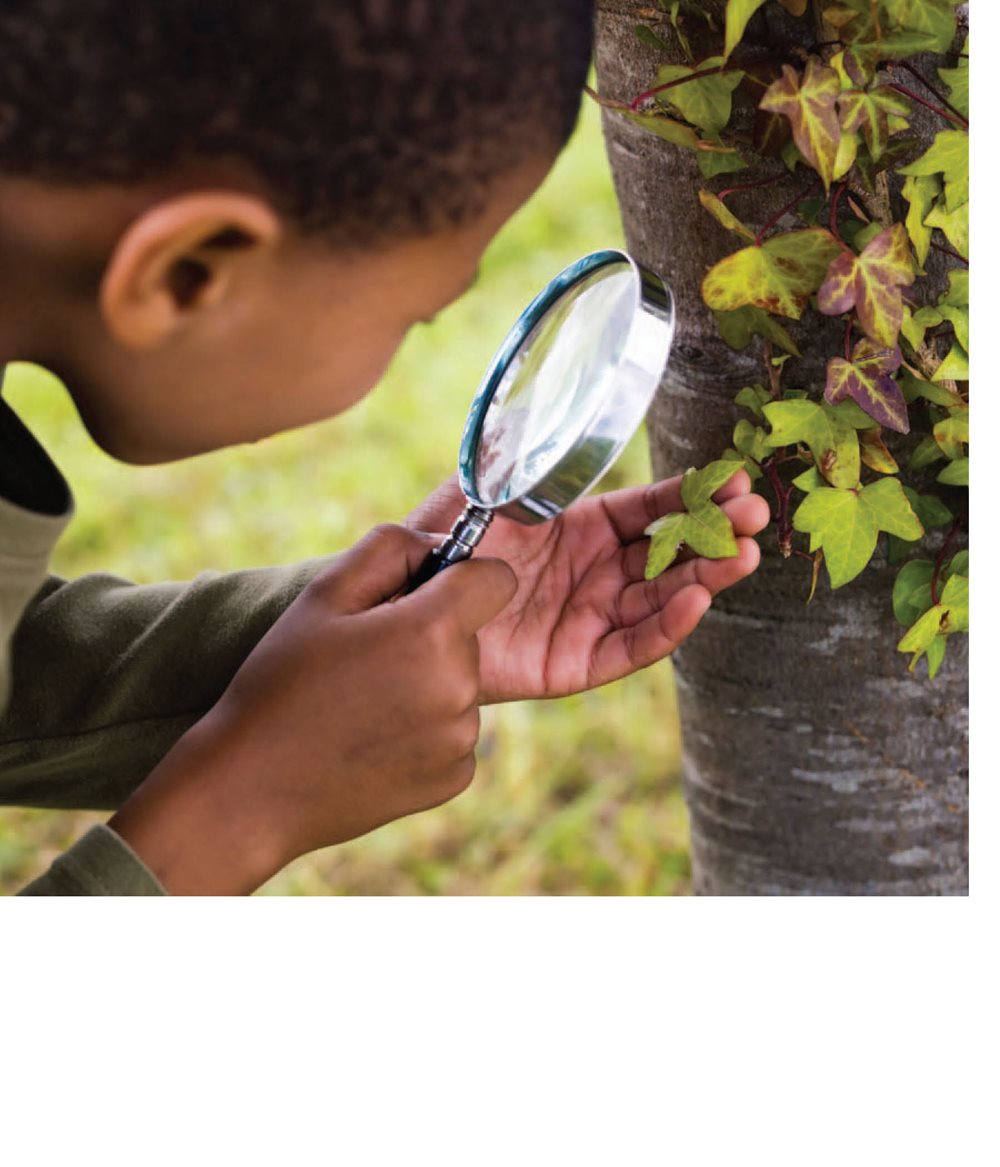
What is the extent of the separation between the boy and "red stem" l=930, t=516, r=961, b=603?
0.16 metres

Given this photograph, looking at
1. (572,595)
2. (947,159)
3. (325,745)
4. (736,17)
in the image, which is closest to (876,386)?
(947,159)

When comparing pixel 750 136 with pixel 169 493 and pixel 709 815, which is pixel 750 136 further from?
pixel 169 493

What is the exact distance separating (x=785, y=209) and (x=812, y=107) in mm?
74

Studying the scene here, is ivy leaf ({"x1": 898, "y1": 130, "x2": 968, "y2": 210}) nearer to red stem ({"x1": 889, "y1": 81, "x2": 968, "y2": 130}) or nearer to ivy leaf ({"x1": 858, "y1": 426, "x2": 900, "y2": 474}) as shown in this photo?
red stem ({"x1": 889, "y1": 81, "x2": 968, "y2": 130})

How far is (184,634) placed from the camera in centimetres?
143

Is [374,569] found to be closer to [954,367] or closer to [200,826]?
[200,826]

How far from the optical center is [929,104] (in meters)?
1.08

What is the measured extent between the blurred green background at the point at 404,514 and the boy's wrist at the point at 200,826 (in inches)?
42.1

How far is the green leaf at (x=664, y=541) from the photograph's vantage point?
122 centimetres

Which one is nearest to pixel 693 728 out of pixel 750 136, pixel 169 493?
pixel 750 136

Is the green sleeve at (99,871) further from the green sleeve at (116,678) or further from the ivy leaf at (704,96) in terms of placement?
the ivy leaf at (704,96)

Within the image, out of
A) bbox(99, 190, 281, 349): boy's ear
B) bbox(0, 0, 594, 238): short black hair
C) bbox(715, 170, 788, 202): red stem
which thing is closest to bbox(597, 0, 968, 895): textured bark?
bbox(715, 170, 788, 202): red stem

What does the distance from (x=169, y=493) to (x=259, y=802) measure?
1.65 metres

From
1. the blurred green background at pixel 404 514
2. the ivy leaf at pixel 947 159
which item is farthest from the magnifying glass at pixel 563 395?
the blurred green background at pixel 404 514
